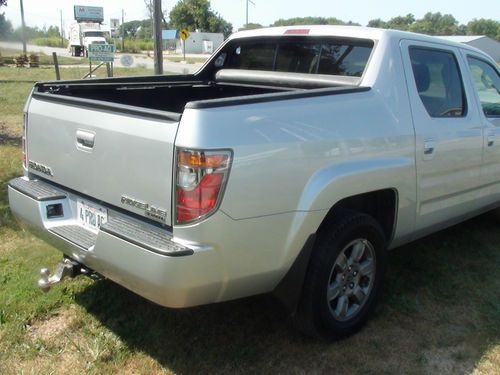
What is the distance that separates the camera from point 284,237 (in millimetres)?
2748

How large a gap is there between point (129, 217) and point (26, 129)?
116 cm

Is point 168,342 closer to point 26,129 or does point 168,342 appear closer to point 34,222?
point 34,222

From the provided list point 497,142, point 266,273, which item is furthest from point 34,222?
point 497,142

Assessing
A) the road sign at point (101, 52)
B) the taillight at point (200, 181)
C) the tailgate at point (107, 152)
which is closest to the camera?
the taillight at point (200, 181)

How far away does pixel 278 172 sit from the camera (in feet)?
8.65

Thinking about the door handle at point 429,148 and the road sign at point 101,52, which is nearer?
the door handle at point 429,148

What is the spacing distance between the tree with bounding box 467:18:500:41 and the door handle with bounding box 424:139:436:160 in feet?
363

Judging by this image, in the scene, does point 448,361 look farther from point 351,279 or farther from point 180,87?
point 180,87

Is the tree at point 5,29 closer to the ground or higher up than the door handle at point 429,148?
higher up

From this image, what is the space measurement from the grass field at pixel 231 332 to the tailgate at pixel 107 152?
3.01 feet

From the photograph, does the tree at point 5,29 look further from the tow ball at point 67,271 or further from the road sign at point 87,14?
the road sign at point 87,14

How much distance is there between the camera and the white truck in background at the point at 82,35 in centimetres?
4788

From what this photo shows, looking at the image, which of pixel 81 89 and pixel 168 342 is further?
pixel 81 89

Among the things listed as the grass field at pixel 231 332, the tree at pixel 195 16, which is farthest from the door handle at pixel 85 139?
the tree at pixel 195 16
